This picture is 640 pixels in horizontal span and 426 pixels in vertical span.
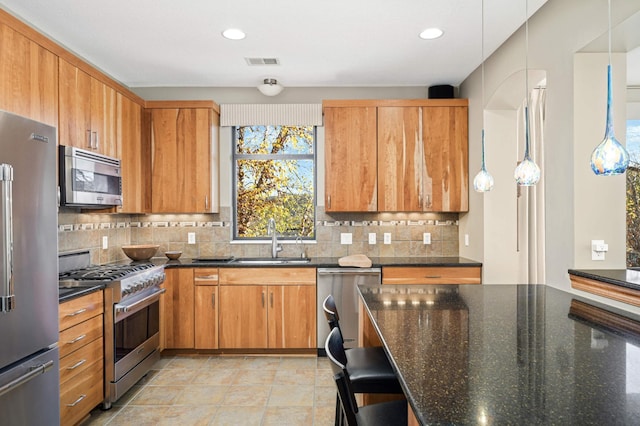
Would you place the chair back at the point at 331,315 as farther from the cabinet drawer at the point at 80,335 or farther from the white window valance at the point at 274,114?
the white window valance at the point at 274,114

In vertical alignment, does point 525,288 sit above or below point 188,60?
below

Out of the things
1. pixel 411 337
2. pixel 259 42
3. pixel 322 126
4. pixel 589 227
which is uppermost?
pixel 259 42

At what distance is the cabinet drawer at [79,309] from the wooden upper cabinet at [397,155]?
7.19 ft

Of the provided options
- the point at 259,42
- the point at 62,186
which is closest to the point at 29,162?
the point at 62,186

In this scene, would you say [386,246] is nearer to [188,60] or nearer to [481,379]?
[188,60]

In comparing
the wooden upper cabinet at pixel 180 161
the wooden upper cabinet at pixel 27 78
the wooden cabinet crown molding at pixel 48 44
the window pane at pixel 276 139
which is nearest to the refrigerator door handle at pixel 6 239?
the wooden upper cabinet at pixel 27 78

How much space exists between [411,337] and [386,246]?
2995 millimetres

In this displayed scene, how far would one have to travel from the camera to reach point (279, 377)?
339cm

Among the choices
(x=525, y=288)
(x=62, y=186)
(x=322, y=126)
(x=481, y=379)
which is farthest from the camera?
(x=322, y=126)

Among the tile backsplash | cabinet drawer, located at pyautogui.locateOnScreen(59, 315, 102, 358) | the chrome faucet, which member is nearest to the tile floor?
cabinet drawer, located at pyautogui.locateOnScreen(59, 315, 102, 358)

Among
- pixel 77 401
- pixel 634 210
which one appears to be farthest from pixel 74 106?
pixel 634 210

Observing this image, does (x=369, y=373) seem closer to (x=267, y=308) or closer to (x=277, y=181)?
(x=267, y=308)

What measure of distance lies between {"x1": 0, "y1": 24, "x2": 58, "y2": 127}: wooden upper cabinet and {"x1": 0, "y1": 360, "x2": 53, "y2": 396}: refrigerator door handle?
1.41m

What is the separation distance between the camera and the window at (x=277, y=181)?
4.50m
